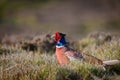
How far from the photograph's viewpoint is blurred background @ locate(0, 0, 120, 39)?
36697 mm

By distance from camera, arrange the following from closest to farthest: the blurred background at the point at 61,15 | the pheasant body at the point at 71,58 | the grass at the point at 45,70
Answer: the grass at the point at 45,70
the pheasant body at the point at 71,58
the blurred background at the point at 61,15

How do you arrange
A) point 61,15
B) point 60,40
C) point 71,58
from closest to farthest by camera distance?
1. point 71,58
2. point 60,40
3. point 61,15

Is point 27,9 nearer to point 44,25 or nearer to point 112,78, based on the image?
point 44,25

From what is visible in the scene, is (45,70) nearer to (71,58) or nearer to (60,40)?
(71,58)

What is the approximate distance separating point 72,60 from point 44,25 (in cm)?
2468

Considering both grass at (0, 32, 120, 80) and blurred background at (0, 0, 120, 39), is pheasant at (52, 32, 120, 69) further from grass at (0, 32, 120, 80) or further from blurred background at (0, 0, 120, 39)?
blurred background at (0, 0, 120, 39)

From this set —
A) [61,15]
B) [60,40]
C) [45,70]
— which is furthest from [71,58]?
[61,15]

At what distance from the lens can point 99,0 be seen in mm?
48781

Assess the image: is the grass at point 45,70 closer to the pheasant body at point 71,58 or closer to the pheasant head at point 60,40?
the pheasant body at point 71,58

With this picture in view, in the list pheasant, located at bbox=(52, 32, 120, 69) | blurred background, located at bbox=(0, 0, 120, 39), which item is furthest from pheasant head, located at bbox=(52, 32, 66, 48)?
blurred background, located at bbox=(0, 0, 120, 39)

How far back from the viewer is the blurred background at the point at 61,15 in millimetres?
36697

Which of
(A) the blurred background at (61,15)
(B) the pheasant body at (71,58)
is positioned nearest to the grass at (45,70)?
(B) the pheasant body at (71,58)

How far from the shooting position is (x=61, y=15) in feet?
138

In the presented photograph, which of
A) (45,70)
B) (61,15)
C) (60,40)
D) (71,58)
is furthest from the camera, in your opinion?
(61,15)
